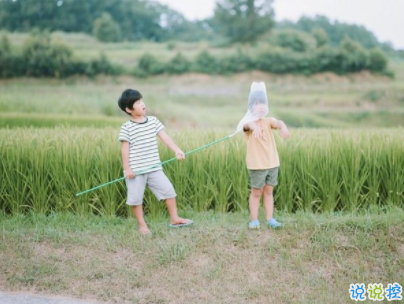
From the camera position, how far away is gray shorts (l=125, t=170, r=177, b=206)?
3887 millimetres

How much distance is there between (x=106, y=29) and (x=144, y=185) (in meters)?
8.04

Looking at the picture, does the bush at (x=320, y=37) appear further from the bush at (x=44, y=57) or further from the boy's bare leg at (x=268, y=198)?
the boy's bare leg at (x=268, y=198)

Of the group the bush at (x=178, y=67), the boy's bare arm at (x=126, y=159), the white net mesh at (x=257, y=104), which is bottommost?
the boy's bare arm at (x=126, y=159)

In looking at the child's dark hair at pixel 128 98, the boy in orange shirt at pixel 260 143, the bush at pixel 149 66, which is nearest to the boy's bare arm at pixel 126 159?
the child's dark hair at pixel 128 98

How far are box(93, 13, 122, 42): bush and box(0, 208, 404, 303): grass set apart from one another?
305 inches

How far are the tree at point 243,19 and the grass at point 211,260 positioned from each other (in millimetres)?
7907

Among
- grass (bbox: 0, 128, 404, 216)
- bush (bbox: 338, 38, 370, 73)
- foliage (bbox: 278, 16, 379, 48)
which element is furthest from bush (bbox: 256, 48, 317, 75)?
grass (bbox: 0, 128, 404, 216)

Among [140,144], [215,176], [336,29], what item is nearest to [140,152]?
[140,144]

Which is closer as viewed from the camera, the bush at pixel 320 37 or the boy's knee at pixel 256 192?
the boy's knee at pixel 256 192

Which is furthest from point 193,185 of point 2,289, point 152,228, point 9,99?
point 9,99

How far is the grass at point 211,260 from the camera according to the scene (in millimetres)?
3299

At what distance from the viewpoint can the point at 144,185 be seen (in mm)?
3926

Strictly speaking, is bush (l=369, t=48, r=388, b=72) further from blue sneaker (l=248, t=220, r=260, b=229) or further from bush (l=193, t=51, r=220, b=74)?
blue sneaker (l=248, t=220, r=260, b=229)

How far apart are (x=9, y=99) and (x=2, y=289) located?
7.00m
